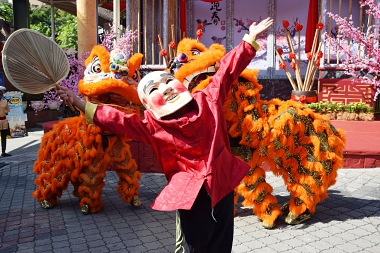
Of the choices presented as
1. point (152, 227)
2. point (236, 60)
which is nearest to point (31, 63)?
point (236, 60)

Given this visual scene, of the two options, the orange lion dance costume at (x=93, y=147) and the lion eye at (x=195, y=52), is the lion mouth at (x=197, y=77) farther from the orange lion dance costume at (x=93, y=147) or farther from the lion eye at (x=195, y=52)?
the orange lion dance costume at (x=93, y=147)

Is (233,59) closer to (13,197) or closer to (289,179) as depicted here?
(289,179)

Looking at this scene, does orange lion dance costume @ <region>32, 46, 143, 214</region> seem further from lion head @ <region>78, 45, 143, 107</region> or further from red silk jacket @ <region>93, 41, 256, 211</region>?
red silk jacket @ <region>93, 41, 256, 211</region>

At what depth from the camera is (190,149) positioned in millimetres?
2551

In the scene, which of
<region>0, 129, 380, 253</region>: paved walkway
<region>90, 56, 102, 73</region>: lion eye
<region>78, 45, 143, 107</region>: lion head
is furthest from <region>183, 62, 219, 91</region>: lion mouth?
<region>0, 129, 380, 253</region>: paved walkway

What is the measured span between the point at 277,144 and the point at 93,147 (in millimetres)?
1969

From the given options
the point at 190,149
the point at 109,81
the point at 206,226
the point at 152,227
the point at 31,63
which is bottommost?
the point at 152,227

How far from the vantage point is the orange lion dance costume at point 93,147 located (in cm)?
429

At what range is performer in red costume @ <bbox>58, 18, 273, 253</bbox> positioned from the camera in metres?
2.48

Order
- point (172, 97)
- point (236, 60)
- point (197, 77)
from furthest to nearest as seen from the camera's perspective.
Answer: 1. point (197, 77)
2. point (236, 60)
3. point (172, 97)

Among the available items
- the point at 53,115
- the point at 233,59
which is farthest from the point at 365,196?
the point at 53,115

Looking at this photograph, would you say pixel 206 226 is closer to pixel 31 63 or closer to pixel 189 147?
pixel 189 147

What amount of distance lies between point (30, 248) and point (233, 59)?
247cm

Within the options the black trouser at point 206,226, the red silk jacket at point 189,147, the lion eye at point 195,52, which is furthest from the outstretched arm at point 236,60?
the lion eye at point 195,52
